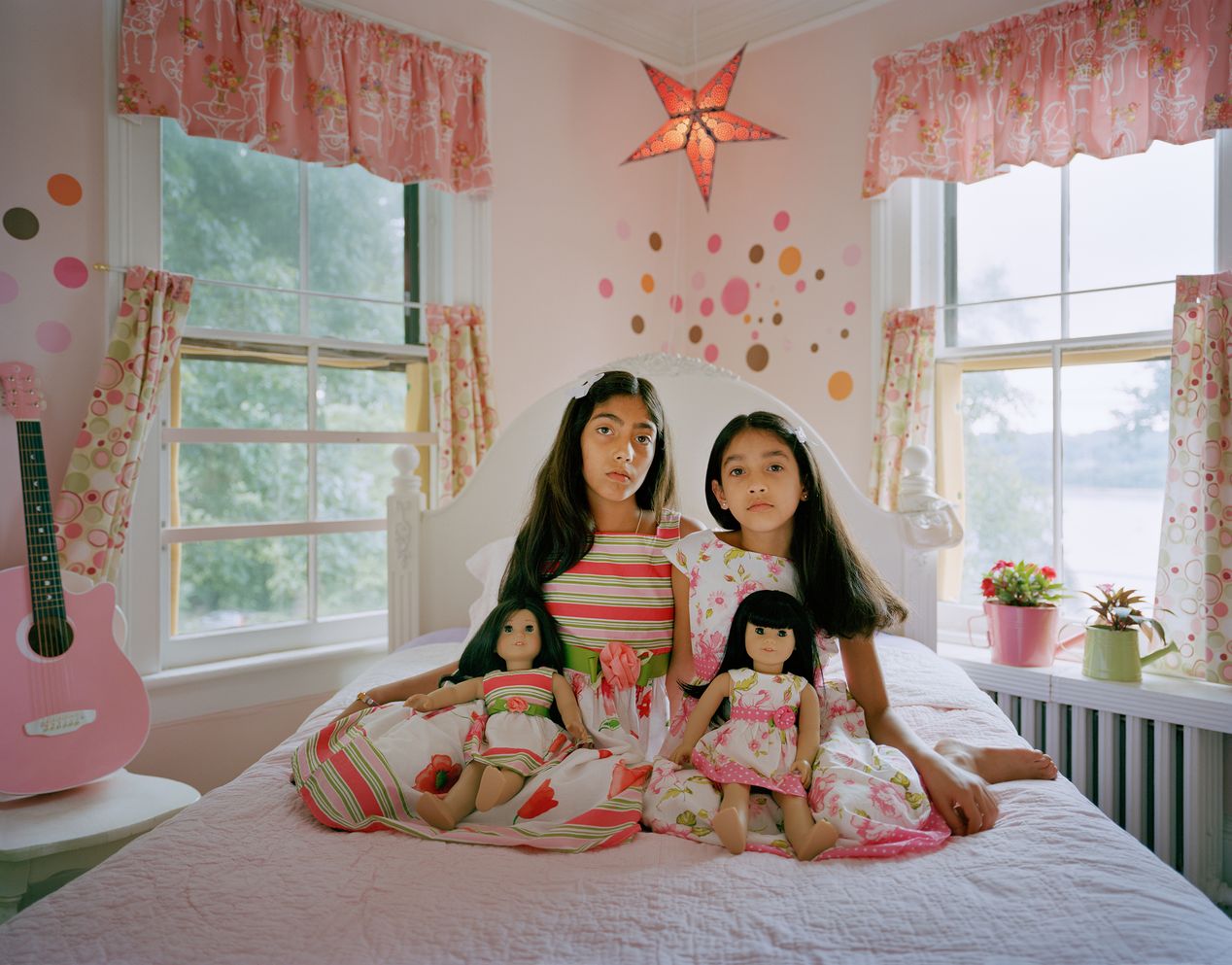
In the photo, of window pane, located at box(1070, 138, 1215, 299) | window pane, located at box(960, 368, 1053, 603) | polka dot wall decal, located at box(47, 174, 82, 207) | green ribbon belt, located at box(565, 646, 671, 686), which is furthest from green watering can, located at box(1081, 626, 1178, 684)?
polka dot wall decal, located at box(47, 174, 82, 207)

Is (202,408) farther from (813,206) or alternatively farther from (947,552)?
(947,552)

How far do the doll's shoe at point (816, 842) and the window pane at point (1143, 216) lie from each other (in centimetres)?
199

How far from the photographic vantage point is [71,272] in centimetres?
211

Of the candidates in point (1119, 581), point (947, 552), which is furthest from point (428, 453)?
point (1119, 581)

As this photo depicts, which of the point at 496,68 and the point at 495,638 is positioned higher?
the point at 496,68

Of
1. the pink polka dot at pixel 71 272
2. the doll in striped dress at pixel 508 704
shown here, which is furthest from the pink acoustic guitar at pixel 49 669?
the doll in striped dress at pixel 508 704

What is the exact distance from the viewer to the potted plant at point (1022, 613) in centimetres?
243

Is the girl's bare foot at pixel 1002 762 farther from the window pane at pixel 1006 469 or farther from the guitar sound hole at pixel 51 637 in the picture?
the guitar sound hole at pixel 51 637

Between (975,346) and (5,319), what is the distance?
2.65 meters

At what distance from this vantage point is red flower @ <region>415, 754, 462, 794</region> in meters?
1.26


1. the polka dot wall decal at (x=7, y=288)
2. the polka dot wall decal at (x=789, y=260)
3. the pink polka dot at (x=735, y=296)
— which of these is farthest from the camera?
the pink polka dot at (x=735, y=296)

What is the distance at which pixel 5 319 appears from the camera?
2020 mm

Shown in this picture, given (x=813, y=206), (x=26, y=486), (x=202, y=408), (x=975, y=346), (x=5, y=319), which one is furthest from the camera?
(x=813, y=206)

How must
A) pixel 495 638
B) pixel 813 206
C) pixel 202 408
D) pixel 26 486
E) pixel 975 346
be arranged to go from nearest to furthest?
pixel 495 638, pixel 26 486, pixel 202 408, pixel 975 346, pixel 813 206
